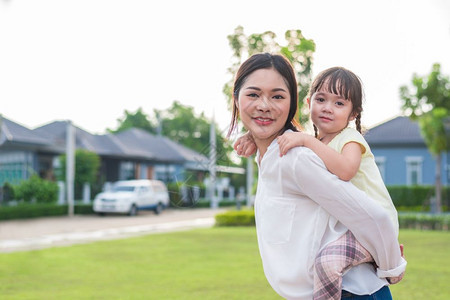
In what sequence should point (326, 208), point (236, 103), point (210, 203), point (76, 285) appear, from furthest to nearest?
point (210, 203) → point (76, 285) → point (236, 103) → point (326, 208)

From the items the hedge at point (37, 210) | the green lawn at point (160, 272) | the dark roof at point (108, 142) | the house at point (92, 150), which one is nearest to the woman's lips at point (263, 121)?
the green lawn at point (160, 272)

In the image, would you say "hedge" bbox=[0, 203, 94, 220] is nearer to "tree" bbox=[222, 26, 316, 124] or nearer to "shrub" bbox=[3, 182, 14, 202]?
"shrub" bbox=[3, 182, 14, 202]

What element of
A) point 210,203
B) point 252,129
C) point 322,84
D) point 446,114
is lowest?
point 210,203

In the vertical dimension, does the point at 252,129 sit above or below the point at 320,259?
above

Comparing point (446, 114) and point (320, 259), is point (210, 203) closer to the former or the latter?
point (446, 114)

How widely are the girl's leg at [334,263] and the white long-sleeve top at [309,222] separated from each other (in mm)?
23

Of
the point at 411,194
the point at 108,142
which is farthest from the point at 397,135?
the point at 108,142

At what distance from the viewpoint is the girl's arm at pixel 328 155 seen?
1.82 meters

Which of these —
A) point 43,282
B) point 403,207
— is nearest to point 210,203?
point 403,207

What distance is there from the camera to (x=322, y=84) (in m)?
2.10

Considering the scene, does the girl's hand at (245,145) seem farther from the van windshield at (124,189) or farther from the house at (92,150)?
the van windshield at (124,189)

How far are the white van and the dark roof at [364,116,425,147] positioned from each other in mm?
13777

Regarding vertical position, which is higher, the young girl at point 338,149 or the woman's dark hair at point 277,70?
the woman's dark hair at point 277,70

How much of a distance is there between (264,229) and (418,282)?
6789 millimetres
